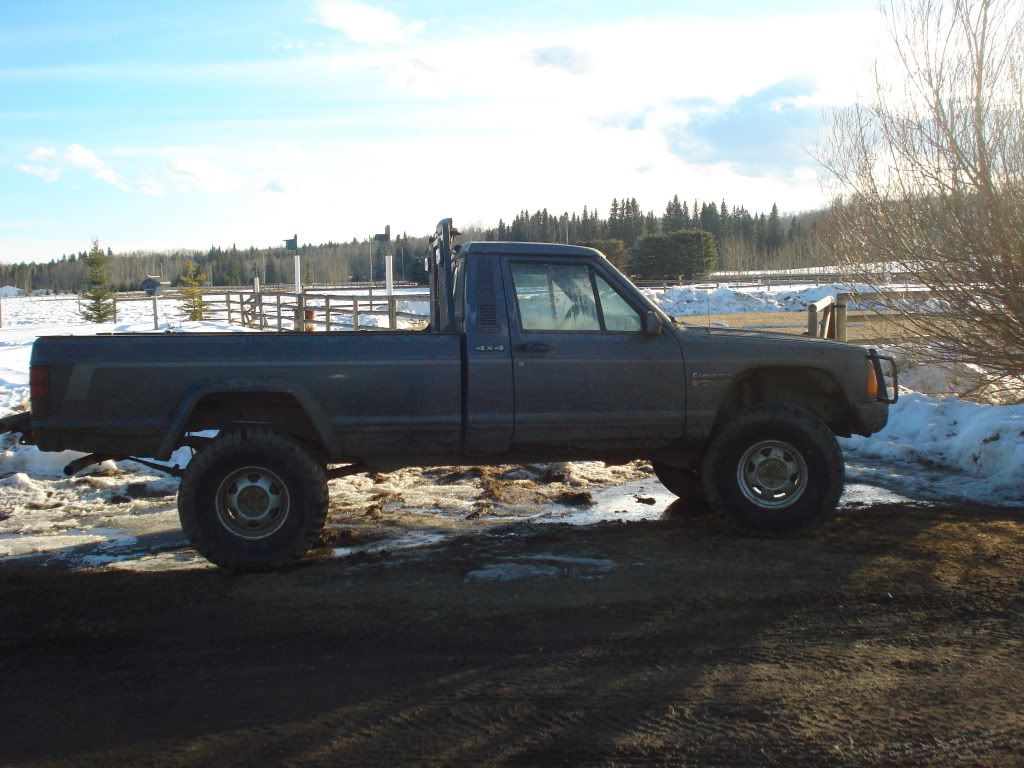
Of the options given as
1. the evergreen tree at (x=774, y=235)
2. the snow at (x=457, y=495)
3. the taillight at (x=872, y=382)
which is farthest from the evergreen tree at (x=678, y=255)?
the taillight at (x=872, y=382)

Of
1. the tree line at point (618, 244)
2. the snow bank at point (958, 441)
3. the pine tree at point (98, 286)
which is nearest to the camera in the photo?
the snow bank at point (958, 441)

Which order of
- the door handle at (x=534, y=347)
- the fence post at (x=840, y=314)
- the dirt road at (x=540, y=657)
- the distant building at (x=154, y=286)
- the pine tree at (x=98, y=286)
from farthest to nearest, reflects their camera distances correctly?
the pine tree at (x=98, y=286) < the distant building at (x=154, y=286) < the fence post at (x=840, y=314) < the door handle at (x=534, y=347) < the dirt road at (x=540, y=657)

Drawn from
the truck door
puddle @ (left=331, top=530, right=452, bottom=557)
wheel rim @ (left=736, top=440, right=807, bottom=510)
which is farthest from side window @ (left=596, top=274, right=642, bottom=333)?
puddle @ (left=331, top=530, right=452, bottom=557)

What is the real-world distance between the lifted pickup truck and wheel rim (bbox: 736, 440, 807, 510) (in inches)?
0.4

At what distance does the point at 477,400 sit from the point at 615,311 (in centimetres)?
120

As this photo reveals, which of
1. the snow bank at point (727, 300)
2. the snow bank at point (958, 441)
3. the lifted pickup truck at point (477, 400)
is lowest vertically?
the snow bank at point (958, 441)

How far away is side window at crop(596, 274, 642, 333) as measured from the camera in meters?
6.45

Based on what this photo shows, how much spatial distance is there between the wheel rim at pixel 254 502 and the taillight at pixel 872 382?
13.9 feet

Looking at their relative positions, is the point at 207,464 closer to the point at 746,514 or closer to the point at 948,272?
the point at 746,514

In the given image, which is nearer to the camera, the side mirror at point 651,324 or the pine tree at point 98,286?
the side mirror at point 651,324

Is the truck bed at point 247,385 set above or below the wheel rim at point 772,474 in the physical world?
above

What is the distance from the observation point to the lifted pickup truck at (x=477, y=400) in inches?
229

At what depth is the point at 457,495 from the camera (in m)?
8.09

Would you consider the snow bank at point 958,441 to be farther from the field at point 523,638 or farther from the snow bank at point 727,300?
the snow bank at point 727,300
